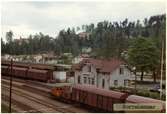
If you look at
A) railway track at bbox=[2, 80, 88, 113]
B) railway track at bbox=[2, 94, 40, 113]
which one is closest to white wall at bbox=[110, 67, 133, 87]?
railway track at bbox=[2, 80, 88, 113]

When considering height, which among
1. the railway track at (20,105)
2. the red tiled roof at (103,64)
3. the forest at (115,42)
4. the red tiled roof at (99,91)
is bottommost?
the railway track at (20,105)

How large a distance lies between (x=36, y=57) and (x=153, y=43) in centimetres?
138

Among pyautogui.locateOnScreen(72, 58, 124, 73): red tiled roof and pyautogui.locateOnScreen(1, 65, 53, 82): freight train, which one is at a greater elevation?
pyautogui.locateOnScreen(72, 58, 124, 73): red tiled roof

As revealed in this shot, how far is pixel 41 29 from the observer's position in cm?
496

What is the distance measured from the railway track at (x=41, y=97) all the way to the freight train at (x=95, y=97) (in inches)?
3.8

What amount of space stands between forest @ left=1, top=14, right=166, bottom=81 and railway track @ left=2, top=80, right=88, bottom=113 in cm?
42

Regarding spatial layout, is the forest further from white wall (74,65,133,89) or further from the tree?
white wall (74,65,133,89)

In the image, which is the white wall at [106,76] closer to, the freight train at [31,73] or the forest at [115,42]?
the forest at [115,42]

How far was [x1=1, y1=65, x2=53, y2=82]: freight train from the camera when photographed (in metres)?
4.98

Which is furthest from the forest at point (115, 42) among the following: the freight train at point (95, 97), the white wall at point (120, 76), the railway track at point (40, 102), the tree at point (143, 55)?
the railway track at point (40, 102)

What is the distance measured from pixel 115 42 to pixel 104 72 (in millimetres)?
390

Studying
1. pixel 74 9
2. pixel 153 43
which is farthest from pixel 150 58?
pixel 74 9

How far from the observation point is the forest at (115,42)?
499 cm

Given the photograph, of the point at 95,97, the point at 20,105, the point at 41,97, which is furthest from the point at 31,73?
the point at 95,97
